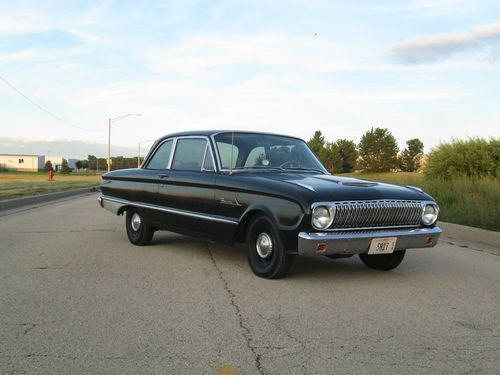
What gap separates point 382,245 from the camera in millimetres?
5609

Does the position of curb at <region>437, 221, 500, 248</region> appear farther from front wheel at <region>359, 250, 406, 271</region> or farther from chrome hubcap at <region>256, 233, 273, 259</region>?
chrome hubcap at <region>256, 233, 273, 259</region>

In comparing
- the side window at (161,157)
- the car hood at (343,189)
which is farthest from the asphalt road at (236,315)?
the side window at (161,157)

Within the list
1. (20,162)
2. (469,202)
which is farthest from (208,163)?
(20,162)

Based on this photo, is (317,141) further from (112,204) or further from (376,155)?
(112,204)

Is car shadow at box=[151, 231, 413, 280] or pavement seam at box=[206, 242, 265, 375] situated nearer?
pavement seam at box=[206, 242, 265, 375]

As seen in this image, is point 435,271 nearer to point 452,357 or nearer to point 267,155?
point 267,155

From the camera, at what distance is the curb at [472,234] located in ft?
30.4

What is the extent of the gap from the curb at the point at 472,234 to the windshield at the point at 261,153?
388 centimetres

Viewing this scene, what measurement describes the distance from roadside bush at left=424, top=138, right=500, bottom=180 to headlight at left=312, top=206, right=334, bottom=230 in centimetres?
1357

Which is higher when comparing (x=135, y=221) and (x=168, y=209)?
(x=168, y=209)

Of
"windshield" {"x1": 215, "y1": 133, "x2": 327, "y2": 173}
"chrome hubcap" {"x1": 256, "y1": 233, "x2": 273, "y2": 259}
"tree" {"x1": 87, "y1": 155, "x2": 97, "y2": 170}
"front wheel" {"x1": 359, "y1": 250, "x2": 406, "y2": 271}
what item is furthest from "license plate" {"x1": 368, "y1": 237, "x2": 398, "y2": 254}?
"tree" {"x1": 87, "y1": 155, "x2": 97, "y2": 170}

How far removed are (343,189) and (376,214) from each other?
0.44 m

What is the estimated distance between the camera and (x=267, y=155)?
703cm

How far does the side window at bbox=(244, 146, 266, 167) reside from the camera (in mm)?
6875
